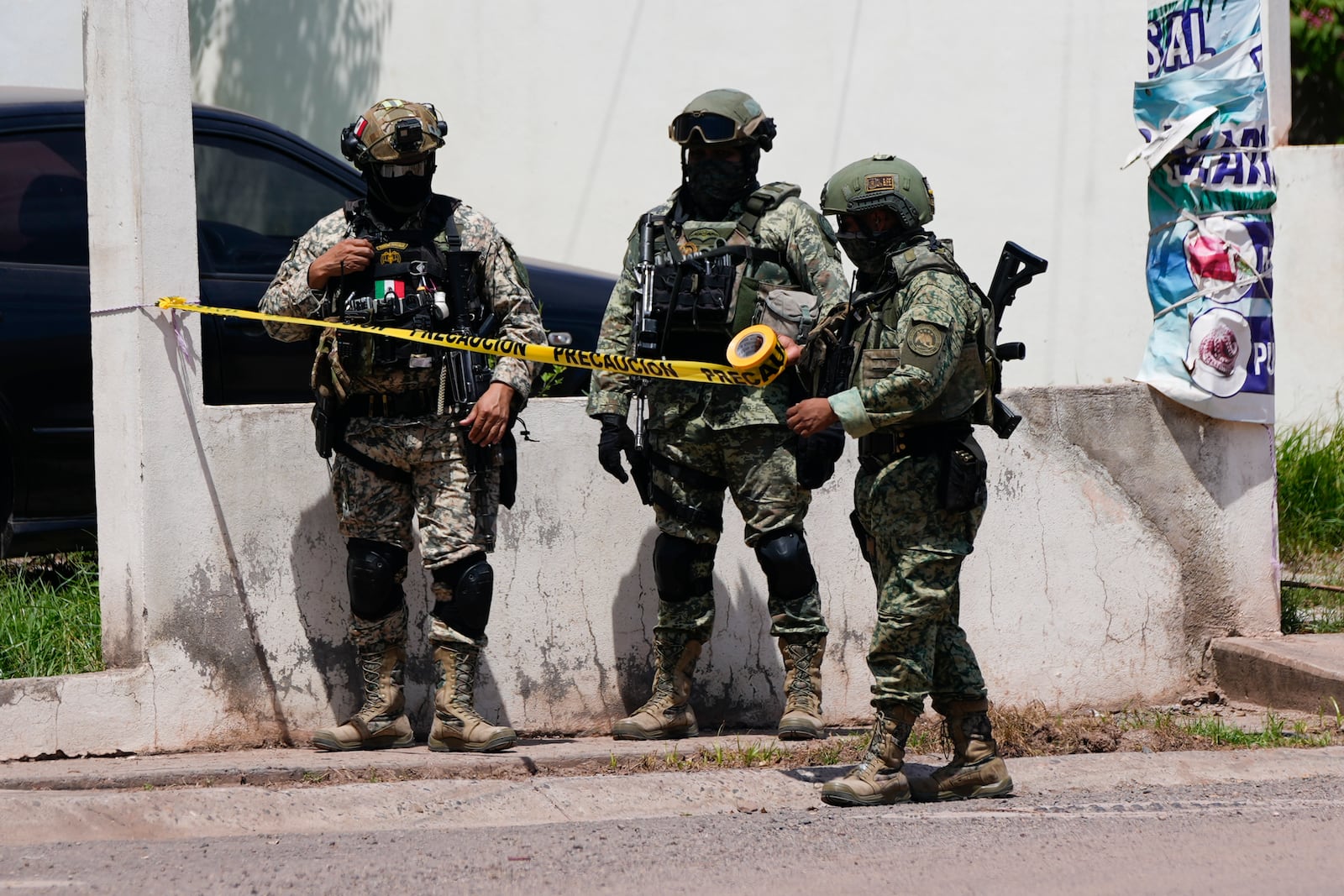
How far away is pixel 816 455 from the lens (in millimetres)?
4414

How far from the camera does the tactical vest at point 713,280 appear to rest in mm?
4848

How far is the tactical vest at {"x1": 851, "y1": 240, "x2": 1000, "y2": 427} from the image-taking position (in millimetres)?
4117

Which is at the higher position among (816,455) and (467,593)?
(816,455)

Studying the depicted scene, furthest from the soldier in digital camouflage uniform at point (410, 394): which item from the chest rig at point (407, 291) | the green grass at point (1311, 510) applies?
the green grass at point (1311, 510)

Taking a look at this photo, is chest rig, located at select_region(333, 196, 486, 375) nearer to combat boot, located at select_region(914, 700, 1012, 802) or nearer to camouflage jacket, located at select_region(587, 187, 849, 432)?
camouflage jacket, located at select_region(587, 187, 849, 432)

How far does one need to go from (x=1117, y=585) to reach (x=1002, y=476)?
62cm

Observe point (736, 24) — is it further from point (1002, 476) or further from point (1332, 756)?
point (1332, 756)

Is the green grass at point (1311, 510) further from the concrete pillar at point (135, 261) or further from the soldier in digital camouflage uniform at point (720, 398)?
the concrete pillar at point (135, 261)

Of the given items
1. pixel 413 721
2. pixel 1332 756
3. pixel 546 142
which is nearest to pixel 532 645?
pixel 413 721

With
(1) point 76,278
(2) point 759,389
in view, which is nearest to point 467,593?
(2) point 759,389

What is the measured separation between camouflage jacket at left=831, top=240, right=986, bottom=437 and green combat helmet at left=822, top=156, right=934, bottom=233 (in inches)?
3.7

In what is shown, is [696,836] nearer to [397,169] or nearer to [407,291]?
[407,291]

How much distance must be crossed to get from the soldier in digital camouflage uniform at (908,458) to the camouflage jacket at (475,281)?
42.5 inches

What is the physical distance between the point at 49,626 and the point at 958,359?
3062 millimetres
